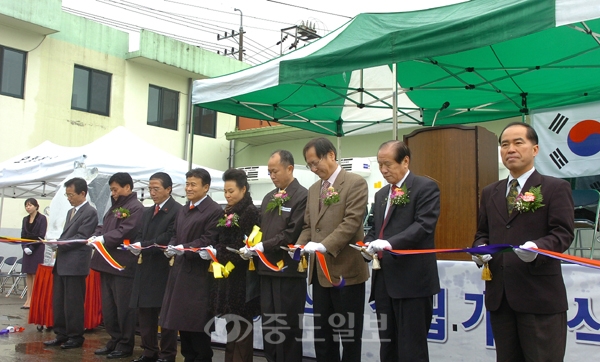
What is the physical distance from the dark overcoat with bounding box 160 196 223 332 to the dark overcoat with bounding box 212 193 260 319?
5.8 inches

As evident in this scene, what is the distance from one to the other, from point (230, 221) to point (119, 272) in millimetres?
1788

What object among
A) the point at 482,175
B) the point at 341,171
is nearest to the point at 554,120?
the point at 482,175

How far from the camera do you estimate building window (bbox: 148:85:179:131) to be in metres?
18.8

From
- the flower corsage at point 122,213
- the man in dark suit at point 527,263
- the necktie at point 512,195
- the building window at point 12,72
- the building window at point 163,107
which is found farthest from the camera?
the building window at point 163,107

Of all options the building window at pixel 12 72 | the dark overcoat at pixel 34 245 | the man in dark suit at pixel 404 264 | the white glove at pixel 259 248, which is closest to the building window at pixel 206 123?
the building window at pixel 12 72

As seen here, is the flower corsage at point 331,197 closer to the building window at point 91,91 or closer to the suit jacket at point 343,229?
the suit jacket at point 343,229

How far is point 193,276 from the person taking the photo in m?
4.99

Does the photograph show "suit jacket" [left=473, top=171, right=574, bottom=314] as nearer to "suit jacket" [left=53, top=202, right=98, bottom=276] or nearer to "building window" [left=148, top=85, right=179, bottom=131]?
"suit jacket" [left=53, top=202, right=98, bottom=276]

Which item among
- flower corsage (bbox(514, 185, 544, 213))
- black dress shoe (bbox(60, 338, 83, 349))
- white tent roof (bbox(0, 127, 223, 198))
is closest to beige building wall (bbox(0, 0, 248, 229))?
white tent roof (bbox(0, 127, 223, 198))

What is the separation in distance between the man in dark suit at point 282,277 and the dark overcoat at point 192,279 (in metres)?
0.60

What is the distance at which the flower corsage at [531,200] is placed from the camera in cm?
305

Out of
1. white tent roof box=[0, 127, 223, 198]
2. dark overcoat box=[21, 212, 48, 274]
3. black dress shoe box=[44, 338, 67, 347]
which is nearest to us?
black dress shoe box=[44, 338, 67, 347]

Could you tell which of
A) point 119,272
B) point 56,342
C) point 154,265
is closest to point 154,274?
point 154,265

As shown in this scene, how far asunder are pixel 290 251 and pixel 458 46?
83.6 inches
